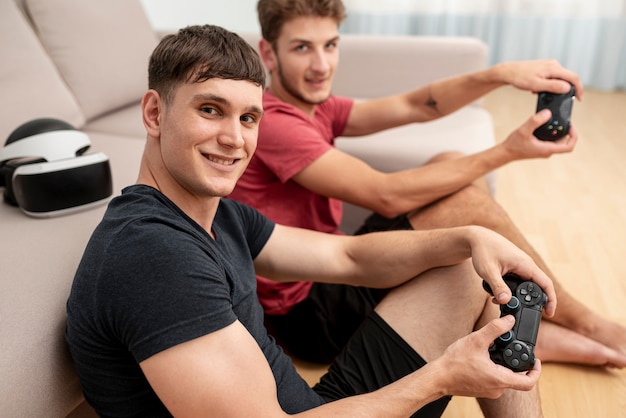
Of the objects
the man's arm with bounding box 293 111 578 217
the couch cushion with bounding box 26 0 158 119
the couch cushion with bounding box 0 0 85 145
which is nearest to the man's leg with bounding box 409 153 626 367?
the man's arm with bounding box 293 111 578 217

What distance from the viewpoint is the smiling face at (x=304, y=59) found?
5.31 ft

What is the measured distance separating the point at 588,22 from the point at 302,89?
2761 mm

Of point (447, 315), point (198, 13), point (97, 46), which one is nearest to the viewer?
point (447, 315)

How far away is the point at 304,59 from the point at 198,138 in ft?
2.35

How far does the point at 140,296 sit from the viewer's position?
0.84m

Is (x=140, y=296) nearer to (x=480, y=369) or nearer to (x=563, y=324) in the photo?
(x=480, y=369)

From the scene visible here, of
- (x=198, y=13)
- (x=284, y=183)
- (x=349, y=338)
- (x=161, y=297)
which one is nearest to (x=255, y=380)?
(x=161, y=297)

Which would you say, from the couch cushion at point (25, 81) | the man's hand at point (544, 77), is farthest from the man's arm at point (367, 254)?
the couch cushion at point (25, 81)

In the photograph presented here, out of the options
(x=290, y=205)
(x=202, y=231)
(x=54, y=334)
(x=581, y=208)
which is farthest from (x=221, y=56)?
(x=581, y=208)

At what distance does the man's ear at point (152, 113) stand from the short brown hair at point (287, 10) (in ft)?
2.22

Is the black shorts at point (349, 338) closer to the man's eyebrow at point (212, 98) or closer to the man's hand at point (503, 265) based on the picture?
the man's hand at point (503, 265)

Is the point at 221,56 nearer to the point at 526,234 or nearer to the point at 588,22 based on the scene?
the point at 526,234

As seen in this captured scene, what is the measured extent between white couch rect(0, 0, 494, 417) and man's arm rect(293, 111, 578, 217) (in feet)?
1.37

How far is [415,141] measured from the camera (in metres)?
2.06
